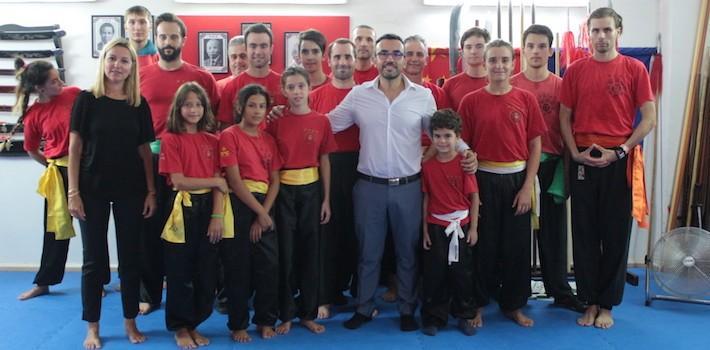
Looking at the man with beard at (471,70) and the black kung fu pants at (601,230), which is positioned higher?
the man with beard at (471,70)

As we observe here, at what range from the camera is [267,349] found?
130 inches

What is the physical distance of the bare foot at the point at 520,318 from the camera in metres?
3.68

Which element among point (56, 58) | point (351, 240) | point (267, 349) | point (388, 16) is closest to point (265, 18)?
point (388, 16)

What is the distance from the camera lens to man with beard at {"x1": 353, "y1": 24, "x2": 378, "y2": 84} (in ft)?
12.8

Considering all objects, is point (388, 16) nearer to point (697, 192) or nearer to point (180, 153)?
point (180, 153)

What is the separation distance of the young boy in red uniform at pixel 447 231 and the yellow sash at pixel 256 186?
→ 0.92 metres

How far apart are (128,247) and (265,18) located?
2407 mm

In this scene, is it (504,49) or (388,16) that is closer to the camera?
(504,49)

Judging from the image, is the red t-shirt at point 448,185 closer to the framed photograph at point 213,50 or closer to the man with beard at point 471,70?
the man with beard at point 471,70

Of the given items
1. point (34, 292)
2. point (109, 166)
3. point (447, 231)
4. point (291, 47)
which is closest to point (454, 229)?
point (447, 231)

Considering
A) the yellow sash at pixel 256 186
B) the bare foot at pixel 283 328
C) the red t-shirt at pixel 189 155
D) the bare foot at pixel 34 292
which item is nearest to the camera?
the red t-shirt at pixel 189 155

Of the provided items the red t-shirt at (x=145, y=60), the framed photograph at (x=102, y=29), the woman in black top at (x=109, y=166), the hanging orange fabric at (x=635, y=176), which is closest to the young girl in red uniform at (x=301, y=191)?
the woman in black top at (x=109, y=166)

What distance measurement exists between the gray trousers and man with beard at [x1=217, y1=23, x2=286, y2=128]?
81 centimetres

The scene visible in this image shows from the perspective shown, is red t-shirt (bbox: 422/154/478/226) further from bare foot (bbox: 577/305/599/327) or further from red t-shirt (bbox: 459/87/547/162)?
bare foot (bbox: 577/305/599/327)
